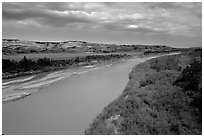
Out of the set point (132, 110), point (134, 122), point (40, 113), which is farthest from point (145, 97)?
point (40, 113)

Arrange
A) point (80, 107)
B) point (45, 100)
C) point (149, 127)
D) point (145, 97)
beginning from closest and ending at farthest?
point (149, 127) → point (145, 97) → point (80, 107) → point (45, 100)

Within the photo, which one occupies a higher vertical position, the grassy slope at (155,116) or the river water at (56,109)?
the grassy slope at (155,116)

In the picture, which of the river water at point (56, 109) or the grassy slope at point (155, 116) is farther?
the river water at point (56, 109)

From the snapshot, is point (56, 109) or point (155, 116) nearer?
point (155, 116)

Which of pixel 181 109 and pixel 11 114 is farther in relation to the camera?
pixel 11 114

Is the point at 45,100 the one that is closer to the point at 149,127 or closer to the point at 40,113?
the point at 40,113

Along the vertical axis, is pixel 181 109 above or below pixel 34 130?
above

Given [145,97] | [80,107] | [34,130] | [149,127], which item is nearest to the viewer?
[149,127]

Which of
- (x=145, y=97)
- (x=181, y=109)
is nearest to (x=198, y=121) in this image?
(x=181, y=109)

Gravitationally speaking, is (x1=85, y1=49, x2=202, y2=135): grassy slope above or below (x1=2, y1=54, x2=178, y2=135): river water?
above

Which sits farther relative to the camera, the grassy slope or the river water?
the river water

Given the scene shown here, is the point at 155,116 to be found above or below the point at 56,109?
above
